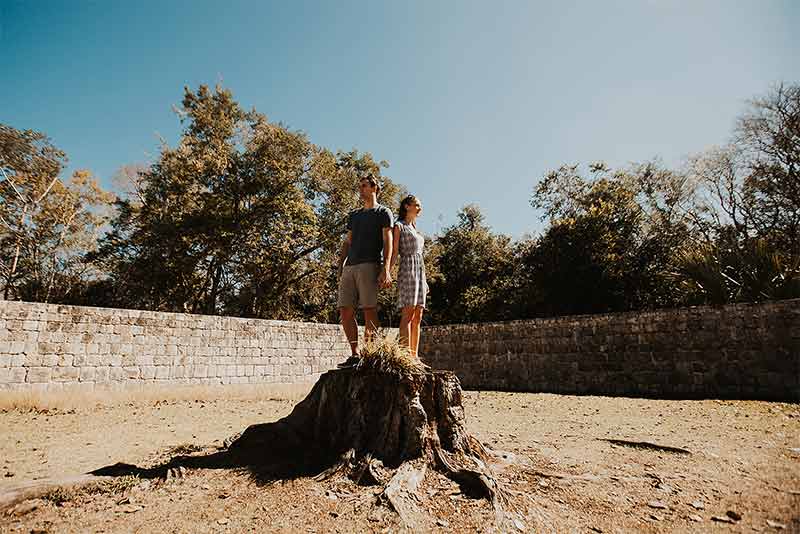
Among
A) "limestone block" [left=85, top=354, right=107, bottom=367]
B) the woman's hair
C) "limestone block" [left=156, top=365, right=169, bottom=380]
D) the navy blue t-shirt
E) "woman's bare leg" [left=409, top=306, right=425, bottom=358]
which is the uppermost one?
the woman's hair

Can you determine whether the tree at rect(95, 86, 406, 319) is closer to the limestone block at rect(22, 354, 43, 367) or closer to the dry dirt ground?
the limestone block at rect(22, 354, 43, 367)

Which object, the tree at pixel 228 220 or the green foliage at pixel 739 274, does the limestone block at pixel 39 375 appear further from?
the green foliage at pixel 739 274

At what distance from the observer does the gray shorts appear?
363 centimetres

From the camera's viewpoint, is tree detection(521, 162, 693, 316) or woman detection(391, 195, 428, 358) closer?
woman detection(391, 195, 428, 358)

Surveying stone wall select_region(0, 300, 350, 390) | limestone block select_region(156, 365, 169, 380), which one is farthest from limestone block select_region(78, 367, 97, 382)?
limestone block select_region(156, 365, 169, 380)

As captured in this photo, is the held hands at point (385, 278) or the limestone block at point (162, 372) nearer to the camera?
Result: the held hands at point (385, 278)

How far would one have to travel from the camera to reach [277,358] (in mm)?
10484

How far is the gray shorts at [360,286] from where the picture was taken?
11.9 feet

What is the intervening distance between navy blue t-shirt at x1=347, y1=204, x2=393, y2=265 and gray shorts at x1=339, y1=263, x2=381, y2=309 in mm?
64

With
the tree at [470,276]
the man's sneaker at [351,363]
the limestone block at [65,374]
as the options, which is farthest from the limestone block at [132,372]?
the tree at [470,276]

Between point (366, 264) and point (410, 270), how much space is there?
41 cm

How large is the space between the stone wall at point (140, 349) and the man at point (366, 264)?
629 centimetres

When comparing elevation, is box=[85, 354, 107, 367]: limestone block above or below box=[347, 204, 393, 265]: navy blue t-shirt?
below

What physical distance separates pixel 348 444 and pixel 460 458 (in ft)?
2.67
